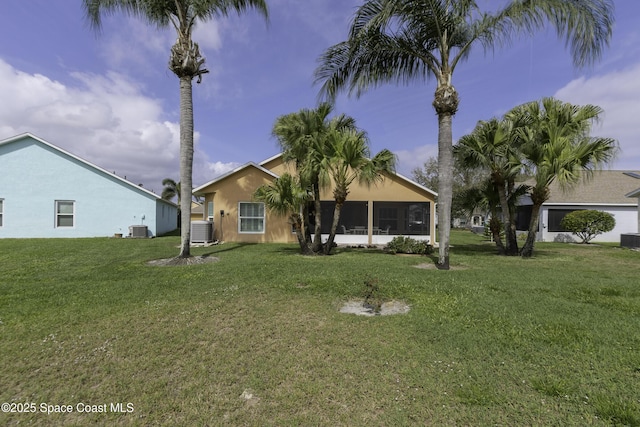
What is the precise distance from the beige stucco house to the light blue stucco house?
553 cm

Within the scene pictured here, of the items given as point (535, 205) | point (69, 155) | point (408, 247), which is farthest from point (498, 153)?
point (69, 155)

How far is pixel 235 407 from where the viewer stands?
290 cm

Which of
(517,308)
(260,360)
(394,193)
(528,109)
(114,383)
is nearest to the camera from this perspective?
(114,383)

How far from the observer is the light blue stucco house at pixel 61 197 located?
17328mm

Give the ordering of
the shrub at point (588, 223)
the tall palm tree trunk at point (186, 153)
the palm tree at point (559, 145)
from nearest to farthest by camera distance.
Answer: the tall palm tree trunk at point (186, 153)
the palm tree at point (559, 145)
the shrub at point (588, 223)

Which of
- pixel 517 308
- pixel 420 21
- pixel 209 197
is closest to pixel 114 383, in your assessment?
pixel 517 308

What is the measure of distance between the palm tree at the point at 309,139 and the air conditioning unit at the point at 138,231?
1119 cm

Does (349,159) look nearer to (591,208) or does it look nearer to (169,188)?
(591,208)

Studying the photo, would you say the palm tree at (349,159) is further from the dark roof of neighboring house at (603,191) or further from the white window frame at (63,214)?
the white window frame at (63,214)

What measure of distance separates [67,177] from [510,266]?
2305cm

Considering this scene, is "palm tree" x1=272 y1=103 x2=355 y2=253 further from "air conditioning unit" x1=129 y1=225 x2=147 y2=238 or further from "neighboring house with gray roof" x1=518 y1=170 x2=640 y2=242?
"neighboring house with gray roof" x1=518 y1=170 x2=640 y2=242

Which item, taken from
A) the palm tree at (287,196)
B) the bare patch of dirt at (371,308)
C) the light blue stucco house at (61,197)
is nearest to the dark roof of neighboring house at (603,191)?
the palm tree at (287,196)

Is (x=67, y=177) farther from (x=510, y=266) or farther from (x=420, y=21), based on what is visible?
(x=510, y=266)

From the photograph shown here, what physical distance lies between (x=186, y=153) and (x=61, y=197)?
13187 mm
